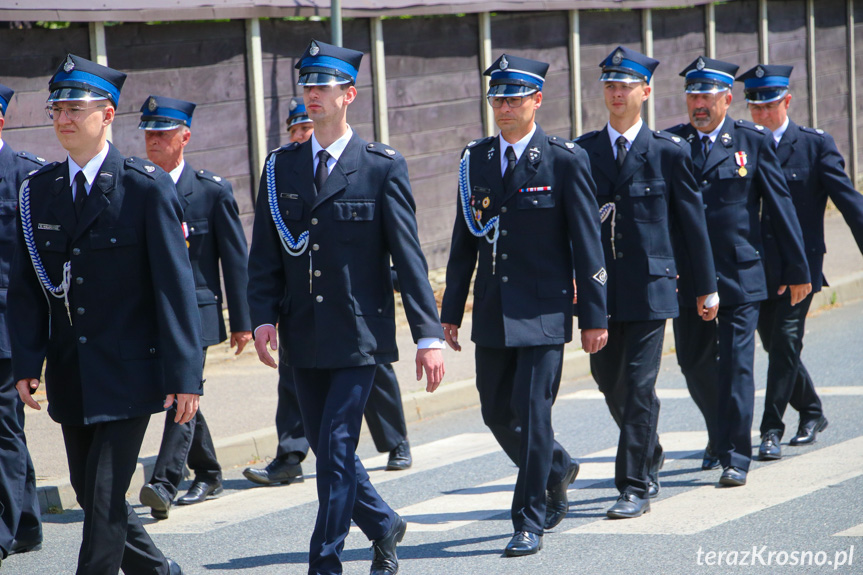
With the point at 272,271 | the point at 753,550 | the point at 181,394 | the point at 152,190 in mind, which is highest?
the point at 152,190

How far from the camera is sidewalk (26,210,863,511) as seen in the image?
295 inches

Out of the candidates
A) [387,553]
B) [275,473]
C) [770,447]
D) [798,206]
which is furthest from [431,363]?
[798,206]

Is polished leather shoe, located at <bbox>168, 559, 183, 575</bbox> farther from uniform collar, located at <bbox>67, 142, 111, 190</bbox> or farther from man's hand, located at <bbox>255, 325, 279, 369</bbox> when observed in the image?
uniform collar, located at <bbox>67, 142, 111, 190</bbox>

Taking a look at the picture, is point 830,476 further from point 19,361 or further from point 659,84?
point 659,84


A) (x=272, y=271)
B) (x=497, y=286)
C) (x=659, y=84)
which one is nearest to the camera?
(x=272, y=271)

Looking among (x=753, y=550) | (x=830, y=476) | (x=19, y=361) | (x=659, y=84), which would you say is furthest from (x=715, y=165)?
(x=659, y=84)

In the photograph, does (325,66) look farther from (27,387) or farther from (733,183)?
(733,183)

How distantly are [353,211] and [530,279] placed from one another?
1.08 m

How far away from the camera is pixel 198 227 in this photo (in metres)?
6.92

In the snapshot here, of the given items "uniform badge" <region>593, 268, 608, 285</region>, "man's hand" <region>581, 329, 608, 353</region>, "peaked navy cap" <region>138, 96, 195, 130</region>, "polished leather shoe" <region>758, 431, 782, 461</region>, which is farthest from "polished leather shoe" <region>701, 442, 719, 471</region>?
"peaked navy cap" <region>138, 96, 195, 130</region>

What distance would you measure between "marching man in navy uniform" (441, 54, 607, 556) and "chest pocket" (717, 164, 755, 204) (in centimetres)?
142

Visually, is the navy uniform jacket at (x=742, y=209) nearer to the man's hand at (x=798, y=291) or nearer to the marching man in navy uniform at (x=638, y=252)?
the man's hand at (x=798, y=291)

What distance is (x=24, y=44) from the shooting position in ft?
29.9

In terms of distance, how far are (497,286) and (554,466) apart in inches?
35.7
